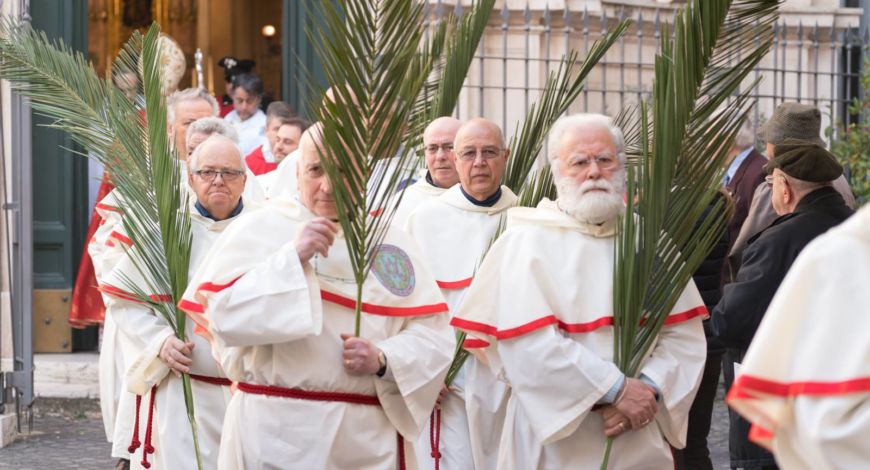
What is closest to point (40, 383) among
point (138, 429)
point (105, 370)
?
point (105, 370)

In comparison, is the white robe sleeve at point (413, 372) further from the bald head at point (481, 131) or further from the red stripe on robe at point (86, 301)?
the red stripe on robe at point (86, 301)

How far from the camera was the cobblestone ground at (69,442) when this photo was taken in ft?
31.0

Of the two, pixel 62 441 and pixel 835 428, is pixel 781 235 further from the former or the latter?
pixel 62 441

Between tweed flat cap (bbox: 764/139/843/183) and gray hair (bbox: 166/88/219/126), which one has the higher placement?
gray hair (bbox: 166/88/219/126)

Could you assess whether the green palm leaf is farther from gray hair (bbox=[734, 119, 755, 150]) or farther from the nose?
gray hair (bbox=[734, 119, 755, 150])

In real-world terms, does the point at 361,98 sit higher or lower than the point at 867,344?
higher

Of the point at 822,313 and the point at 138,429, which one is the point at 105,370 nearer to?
the point at 138,429

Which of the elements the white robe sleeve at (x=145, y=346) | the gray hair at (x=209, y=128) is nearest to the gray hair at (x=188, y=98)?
the gray hair at (x=209, y=128)

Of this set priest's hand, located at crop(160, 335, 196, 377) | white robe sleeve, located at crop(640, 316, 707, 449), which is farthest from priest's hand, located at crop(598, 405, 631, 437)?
priest's hand, located at crop(160, 335, 196, 377)

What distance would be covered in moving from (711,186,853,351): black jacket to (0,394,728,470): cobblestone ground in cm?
292

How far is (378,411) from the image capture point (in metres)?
5.30

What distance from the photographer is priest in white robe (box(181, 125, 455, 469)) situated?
16.6ft

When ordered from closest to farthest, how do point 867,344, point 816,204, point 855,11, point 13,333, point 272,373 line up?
point 867,344 → point 272,373 → point 816,204 → point 13,333 → point 855,11

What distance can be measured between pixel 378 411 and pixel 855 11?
10.0m
